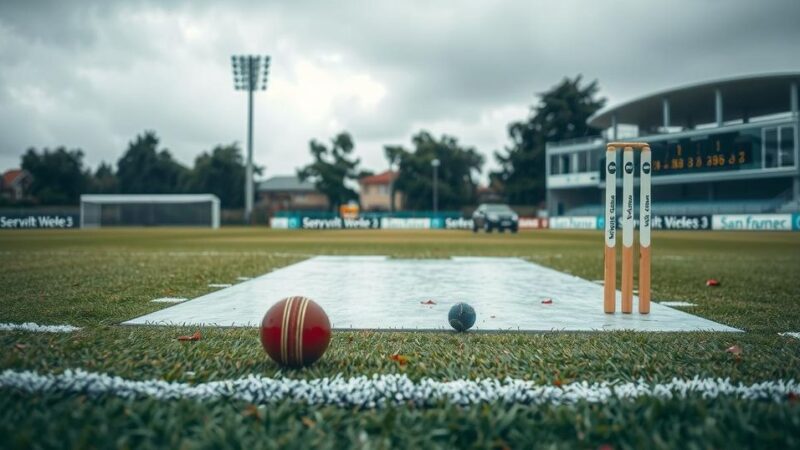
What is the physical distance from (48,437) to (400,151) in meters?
67.2

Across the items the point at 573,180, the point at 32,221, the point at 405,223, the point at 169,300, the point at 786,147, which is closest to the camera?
the point at 169,300

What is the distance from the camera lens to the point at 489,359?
145 inches

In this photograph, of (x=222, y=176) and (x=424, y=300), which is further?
(x=222, y=176)

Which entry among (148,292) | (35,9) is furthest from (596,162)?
(148,292)

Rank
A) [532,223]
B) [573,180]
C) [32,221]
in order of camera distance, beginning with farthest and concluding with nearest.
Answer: [573,180], [532,223], [32,221]

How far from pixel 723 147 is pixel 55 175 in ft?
241

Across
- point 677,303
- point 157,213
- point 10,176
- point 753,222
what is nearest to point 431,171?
point 157,213

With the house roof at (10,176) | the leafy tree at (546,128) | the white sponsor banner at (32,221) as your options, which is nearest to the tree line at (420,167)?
the leafy tree at (546,128)

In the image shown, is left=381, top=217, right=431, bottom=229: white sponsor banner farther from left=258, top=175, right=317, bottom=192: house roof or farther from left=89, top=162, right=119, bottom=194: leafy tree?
left=89, top=162, right=119, bottom=194: leafy tree

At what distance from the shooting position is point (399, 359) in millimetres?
3617

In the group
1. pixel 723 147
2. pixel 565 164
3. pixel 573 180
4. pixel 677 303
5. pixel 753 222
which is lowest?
pixel 677 303

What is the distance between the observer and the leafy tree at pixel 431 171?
67.2 meters

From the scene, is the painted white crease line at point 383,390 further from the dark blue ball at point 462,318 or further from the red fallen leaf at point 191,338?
the dark blue ball at point 462,318

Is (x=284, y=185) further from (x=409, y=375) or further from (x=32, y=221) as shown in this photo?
(x=409, y=375)
